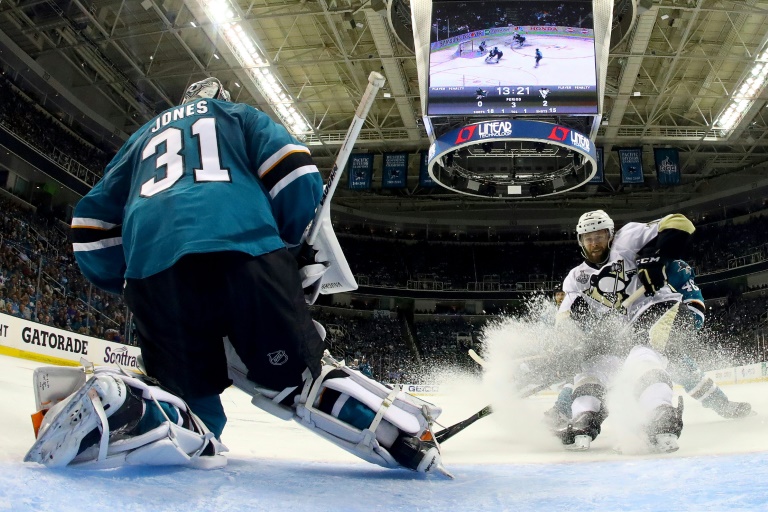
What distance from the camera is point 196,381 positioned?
5.40 feet

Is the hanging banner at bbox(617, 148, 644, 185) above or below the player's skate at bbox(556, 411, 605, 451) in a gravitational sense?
above

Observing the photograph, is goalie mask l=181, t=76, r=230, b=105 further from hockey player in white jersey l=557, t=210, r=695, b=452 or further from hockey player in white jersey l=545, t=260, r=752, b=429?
hockey player in white jersey l=545, t=260, r=752, b=429

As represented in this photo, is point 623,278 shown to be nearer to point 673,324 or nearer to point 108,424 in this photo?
point 673,324

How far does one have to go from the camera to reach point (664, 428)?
2.26 metres

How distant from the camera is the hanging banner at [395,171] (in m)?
15.6

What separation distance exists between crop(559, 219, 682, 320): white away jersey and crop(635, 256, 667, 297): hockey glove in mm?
76

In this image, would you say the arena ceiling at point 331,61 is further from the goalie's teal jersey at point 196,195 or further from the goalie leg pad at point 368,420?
the goalie leg pad at point 368,420

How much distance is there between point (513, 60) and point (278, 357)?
27.5 ft

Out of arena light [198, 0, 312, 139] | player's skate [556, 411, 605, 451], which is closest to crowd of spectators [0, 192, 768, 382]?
arena light [198, 0, 312, 139]

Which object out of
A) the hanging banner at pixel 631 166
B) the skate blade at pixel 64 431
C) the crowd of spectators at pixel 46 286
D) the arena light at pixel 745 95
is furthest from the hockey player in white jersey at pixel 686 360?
the hanging banner at pixel 631 166

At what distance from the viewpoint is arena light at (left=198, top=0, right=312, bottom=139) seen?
10.9m

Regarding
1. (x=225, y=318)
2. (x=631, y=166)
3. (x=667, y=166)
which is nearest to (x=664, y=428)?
(x=225, y=318)

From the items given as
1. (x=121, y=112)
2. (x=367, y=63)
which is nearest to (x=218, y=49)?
(x=367, y=63)

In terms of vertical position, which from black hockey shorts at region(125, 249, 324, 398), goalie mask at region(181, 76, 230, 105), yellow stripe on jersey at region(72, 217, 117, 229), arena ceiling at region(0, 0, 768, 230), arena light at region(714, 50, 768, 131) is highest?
arena ceiling at region(0, 0, 768, 230)
